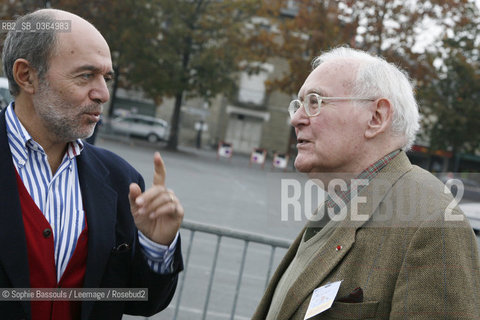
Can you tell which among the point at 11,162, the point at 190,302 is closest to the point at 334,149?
the point at 11,162

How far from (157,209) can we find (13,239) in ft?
1.82

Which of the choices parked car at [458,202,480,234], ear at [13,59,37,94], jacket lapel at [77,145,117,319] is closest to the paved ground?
parked car at [458,202,480,234]

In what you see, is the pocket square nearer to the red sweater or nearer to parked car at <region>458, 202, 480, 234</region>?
the red sweater

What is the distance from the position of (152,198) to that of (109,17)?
28.3 m

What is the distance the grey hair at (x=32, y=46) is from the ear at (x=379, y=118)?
136 centimetres

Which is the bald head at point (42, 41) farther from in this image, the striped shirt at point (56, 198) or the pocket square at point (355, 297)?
the pocket square at point (355, 297)

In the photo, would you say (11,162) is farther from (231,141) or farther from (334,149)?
(231,141)

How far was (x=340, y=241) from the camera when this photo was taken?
2.24m

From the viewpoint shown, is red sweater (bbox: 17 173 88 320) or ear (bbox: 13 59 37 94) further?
ear (bbox: 13 59 37 94)

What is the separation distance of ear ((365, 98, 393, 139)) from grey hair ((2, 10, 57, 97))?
4.46 feet

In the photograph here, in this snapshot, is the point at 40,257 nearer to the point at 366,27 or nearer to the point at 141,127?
the point at 366,27

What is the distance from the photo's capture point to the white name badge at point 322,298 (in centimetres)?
210

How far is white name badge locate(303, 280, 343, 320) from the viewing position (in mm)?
2104

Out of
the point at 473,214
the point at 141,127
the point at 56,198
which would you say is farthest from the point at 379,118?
the point at 141,127
